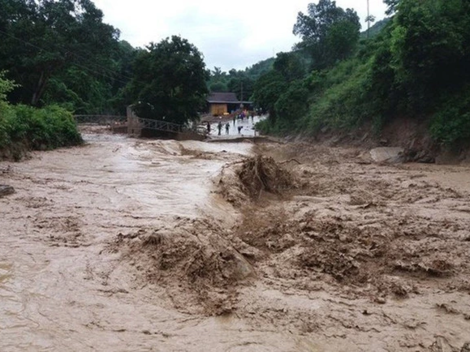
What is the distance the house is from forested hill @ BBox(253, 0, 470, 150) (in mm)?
28032

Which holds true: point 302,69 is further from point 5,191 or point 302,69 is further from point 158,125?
point 5,191

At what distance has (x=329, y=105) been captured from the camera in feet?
95.1

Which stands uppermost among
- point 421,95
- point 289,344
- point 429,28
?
point 429,28

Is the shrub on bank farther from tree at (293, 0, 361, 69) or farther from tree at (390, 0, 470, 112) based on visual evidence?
tree at (293, 0, 361, 69)

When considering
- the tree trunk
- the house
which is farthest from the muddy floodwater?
the house

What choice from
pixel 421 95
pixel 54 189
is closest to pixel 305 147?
pixel 421 95

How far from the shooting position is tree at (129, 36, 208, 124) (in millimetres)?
31641

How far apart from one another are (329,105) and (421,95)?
10525mm

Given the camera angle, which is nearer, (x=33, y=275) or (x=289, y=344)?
(x=289, y=344)

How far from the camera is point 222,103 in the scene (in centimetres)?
6619

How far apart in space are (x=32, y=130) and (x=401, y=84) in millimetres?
18105

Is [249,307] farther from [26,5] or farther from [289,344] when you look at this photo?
[26,5]

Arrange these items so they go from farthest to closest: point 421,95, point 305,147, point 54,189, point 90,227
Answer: point 305,147 → point 421,95 → point 54,189 → point 90,227

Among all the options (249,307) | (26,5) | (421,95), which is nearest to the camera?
(249,307)
